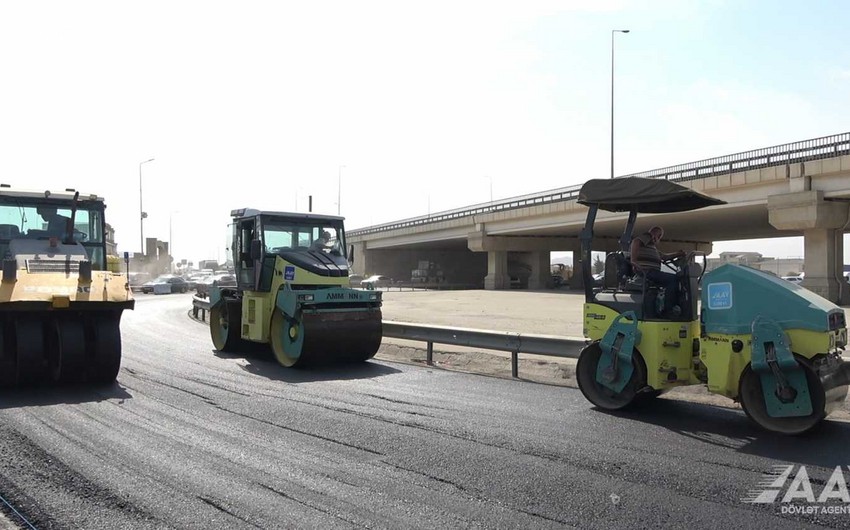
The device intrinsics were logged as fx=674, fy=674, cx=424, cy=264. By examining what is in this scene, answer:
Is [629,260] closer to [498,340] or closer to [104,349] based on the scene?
[498,340]

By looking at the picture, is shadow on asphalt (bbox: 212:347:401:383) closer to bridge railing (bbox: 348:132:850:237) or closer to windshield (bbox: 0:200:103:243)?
windshield (bbox: 0:200:103:243)

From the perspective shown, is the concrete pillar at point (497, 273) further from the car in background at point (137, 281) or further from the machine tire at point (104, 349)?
the machine tire at point (104, 349)

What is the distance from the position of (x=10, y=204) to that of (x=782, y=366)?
10247 millimetres

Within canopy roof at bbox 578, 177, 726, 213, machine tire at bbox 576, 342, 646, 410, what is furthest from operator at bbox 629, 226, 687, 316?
machine tire at bbox 576, 342, 646, 410

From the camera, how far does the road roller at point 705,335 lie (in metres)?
5.95

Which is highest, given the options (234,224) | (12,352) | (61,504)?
(234,224)

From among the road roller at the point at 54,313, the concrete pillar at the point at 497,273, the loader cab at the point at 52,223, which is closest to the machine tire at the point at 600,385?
the road roller at the point at 54,313

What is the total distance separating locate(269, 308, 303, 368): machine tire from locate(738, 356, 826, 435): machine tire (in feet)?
22.1

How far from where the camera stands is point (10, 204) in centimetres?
995

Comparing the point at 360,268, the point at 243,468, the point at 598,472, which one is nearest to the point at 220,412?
the point at 243,468

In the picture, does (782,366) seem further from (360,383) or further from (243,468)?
(360,383)

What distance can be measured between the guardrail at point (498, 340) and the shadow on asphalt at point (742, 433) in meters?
1.87

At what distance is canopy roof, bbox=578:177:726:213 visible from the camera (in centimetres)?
729

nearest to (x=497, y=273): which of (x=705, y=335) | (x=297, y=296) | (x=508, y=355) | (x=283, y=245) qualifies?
(x=508, y=355)
